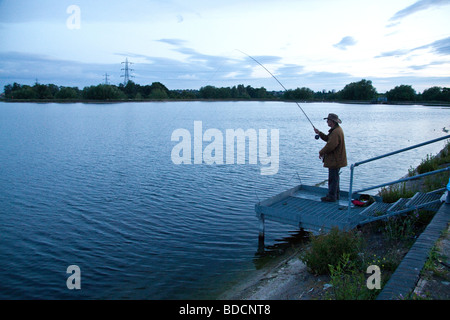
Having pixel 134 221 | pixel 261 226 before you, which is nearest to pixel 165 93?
pixel 134 221

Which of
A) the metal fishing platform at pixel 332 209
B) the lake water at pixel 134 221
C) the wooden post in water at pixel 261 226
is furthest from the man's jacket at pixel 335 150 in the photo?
the lake water at pixel 134 221

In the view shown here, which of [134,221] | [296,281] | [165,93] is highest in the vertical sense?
[165,93]

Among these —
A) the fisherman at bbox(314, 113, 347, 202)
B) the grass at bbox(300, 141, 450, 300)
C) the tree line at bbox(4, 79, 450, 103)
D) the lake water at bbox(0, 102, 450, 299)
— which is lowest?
the lake water at bbox(0, 102, 450, 299)

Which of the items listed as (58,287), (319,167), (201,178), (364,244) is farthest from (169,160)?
(364,244)

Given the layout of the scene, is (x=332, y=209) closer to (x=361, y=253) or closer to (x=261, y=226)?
(x=261, y=226)

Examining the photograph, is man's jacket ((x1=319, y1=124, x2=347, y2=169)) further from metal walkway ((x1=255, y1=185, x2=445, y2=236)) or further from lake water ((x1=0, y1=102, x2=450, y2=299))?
lake water ((x1=0, y1=102, x2=450, y2=299))

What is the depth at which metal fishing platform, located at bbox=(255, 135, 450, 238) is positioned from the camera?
22.0ft

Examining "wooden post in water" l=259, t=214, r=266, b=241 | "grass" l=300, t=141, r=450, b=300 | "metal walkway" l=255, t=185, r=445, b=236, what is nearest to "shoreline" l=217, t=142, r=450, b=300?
"grass" l=300, t=141, r=450, b=300

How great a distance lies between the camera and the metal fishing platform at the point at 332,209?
671cm

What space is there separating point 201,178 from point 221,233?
18.7ft

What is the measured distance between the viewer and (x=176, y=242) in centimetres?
876

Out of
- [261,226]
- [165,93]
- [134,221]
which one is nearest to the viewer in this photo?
[261,226]

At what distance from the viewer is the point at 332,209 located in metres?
8.09

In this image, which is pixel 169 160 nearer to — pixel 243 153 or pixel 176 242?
pixel 243 153
